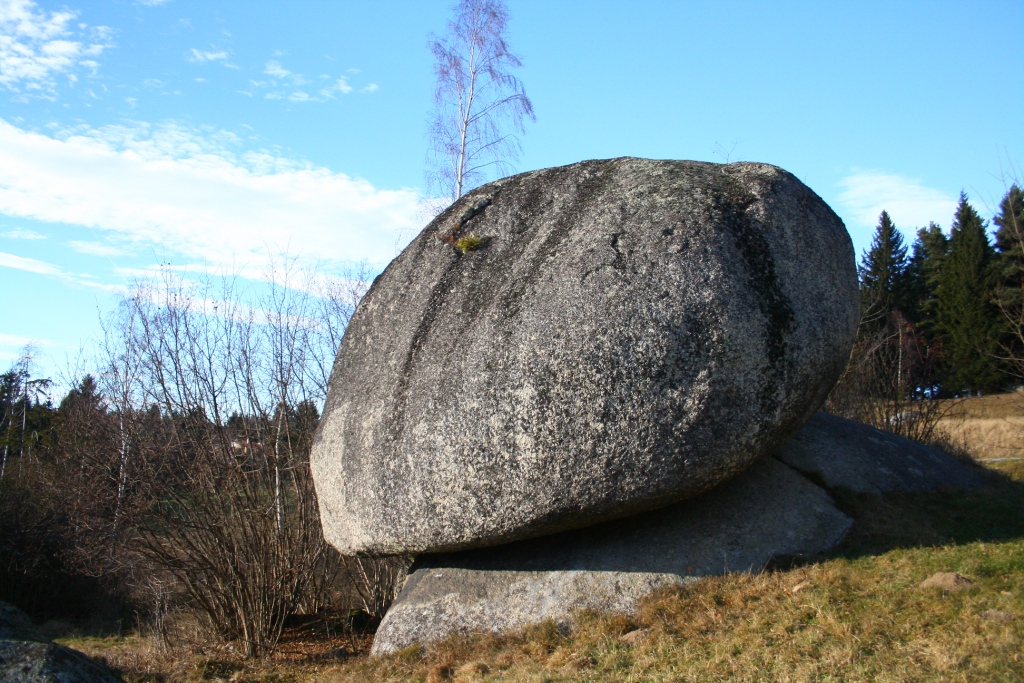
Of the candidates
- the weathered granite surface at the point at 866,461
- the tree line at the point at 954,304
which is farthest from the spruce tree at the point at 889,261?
the weathered granite surface at the point at 866,461

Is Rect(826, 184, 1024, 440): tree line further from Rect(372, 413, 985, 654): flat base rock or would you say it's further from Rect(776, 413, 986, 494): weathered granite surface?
Rect(372, 413, 985, 654): flat base rock

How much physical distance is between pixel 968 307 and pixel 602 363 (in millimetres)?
27003

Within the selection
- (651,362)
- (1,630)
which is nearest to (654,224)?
(651,362)

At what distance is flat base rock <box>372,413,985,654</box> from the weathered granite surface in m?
0.03

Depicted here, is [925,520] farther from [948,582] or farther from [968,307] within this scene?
[968,307]

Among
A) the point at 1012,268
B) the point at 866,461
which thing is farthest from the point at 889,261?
the point at 866,461

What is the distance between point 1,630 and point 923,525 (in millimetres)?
6566

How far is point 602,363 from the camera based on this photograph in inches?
217

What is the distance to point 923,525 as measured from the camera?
20.7ft

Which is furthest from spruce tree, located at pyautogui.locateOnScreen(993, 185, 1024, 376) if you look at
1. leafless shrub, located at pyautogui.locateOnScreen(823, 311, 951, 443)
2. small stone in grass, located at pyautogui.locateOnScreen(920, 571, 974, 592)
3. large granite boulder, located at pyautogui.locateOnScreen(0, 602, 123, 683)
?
large granite boulder, located at pyautogui.locateOnScreen(0, 602, 123, 683)

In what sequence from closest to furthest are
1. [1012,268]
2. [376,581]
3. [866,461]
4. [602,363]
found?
[602,363] < [866,461] < [376,581] < [1012,268]

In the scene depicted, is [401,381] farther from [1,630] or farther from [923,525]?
[923,525]

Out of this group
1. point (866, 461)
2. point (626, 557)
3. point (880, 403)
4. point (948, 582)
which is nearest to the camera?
point (948, 582)

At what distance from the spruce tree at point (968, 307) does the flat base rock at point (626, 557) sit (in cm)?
2372
